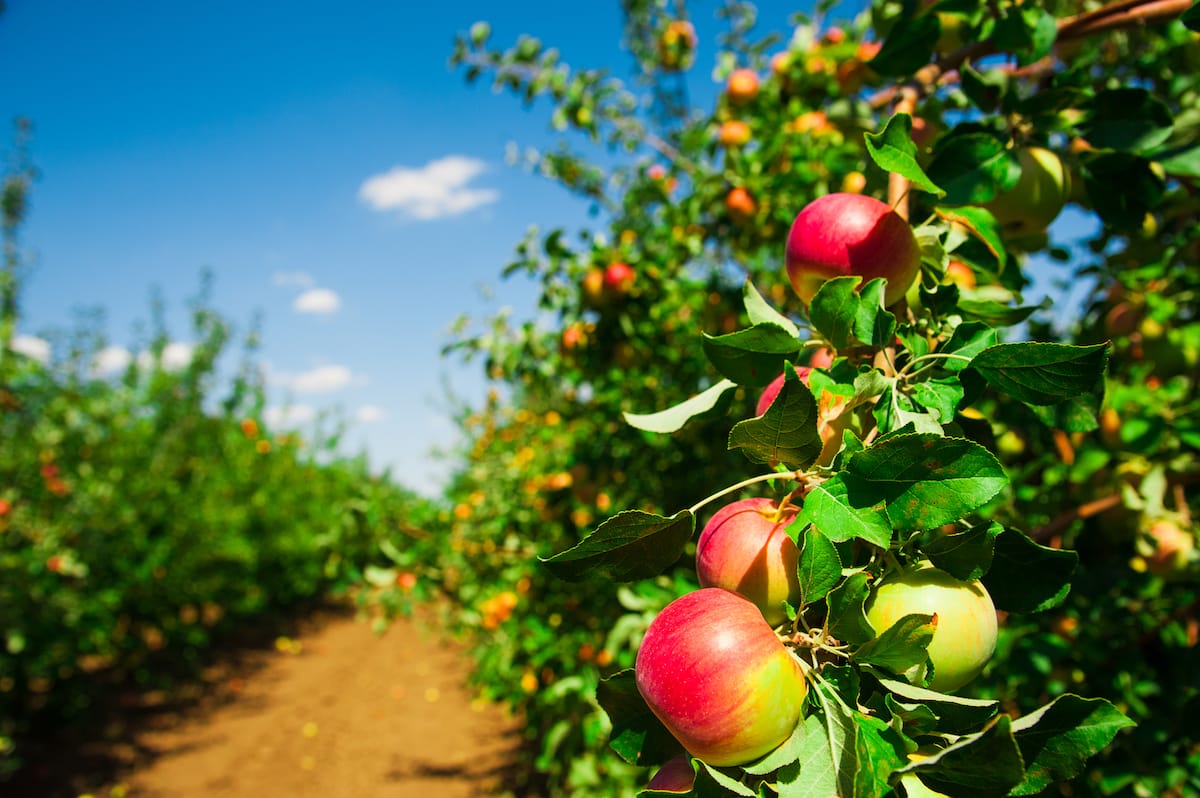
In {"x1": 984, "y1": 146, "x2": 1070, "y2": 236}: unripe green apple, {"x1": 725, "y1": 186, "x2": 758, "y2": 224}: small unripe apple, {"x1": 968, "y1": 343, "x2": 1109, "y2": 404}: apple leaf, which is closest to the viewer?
{"x1": 968, "y1": 343, "x2": 1109, "y2": 404}: apple leaf

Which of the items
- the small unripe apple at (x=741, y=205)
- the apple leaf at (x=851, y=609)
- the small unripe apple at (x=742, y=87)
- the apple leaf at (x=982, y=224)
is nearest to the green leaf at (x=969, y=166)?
the apple leaf at (x=982, y=224)

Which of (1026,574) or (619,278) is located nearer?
(1026,574)

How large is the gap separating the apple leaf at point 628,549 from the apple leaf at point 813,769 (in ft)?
0.62

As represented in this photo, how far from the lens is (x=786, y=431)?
604 mm

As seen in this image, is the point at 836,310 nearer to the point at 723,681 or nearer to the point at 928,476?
the point at 928,476

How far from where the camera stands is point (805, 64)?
1949 millimetres

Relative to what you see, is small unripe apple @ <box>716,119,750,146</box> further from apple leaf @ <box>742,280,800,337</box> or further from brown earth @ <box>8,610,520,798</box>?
brown earth @ <box>8,610,520,798</box>

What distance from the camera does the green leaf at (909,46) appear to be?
0.97 meters

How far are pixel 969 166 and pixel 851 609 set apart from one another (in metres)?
0.59

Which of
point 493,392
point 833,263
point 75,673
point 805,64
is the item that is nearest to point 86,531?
point 75,673

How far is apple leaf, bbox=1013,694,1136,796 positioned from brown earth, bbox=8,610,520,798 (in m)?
3.90

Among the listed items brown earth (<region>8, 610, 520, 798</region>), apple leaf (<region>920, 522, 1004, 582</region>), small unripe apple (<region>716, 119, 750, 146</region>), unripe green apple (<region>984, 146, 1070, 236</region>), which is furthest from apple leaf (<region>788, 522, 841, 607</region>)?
brown earth (<region>8, 610, 520, 798</region>)

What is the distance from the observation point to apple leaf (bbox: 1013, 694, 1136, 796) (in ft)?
1.83

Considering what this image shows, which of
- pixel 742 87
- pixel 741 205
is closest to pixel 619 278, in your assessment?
pixel 741 205
